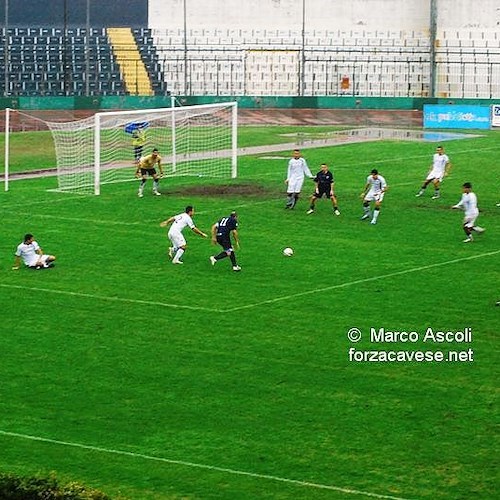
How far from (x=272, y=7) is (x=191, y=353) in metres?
77.3

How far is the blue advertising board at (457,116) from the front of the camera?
250 feet

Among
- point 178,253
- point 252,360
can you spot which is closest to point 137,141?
point 178,253

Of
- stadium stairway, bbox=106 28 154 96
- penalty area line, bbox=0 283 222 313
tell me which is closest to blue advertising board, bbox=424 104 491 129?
stadium stairway, bbox=106 28 154 96

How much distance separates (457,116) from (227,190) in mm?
32272

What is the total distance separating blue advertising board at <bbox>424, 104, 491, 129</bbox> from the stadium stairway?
74.5 feet

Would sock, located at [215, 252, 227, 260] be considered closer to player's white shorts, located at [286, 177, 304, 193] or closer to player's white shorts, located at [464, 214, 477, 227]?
player's white shorts, located at [464, 214, 477, 227]

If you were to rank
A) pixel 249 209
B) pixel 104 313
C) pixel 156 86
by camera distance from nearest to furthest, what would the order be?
pixel 104 313, pixel 249 209, pixel 156 86

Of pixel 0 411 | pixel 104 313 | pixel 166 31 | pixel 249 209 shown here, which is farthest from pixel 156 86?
pixel 0 411

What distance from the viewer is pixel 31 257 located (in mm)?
32656

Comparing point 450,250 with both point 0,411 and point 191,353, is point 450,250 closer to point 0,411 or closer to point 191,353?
point 191,353

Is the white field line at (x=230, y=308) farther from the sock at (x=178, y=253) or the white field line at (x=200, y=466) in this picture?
the white field line at (x=200, y=466)

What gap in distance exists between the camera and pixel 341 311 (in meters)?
28.1

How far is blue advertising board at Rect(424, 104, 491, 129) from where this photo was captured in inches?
3004

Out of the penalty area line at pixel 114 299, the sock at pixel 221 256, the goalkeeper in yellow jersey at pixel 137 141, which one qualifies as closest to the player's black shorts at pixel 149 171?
the goalkeeper in yellow jersey at pixel 137 141
